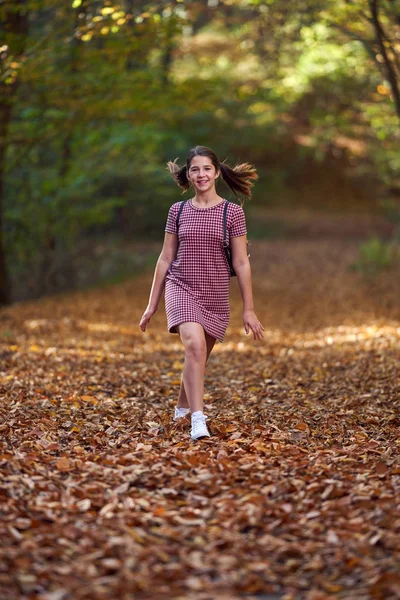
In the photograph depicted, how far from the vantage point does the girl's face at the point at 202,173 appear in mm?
5113

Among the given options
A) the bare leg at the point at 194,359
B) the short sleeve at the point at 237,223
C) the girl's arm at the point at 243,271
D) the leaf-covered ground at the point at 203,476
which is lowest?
the leaf-covered ground at the point at 203,476

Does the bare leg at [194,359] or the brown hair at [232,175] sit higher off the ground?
the brown hair at [232,175]

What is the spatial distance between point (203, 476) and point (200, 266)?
1518mm

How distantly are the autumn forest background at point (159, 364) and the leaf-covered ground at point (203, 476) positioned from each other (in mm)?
14

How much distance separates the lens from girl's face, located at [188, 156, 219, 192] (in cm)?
511

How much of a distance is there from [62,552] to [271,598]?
87 cm

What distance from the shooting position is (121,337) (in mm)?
9969

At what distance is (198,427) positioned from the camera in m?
4.86

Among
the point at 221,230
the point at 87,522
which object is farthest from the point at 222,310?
the point at 87,522

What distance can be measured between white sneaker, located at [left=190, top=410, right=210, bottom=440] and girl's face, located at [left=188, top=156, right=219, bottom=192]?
145 cm

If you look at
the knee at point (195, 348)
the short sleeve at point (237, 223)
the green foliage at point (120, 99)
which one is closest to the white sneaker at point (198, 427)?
the knee at point (195, 348)

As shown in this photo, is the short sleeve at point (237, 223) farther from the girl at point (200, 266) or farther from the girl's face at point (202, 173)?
the girl's face at point (202, 173)

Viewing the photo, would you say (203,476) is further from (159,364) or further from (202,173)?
(159,364)

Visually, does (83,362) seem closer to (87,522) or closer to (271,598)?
(87,522)
